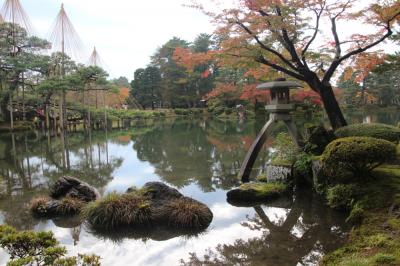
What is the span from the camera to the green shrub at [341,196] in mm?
5798

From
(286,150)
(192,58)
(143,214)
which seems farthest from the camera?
(192,58)

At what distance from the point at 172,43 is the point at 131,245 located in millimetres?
44816

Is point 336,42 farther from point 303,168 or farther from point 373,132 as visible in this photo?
point 303,168

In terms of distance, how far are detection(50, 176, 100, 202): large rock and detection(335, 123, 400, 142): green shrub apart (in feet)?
20.0

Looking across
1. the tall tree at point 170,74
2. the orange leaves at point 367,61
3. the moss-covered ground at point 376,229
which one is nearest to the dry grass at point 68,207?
the moss-covered ground at point 376,229

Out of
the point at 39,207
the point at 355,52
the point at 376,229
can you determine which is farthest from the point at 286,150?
the point at 39,207

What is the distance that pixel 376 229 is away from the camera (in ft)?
14.3

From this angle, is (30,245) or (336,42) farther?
(336,42)

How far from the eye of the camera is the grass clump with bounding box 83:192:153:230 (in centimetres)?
566

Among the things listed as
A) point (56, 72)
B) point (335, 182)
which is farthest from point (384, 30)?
point (56, 72)

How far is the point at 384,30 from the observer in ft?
29.5

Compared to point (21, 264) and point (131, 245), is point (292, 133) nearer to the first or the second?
point (131, 245)

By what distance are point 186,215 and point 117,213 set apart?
1.16 meters

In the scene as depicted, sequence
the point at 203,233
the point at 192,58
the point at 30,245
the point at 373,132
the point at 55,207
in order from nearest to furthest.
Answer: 1. the point at 30,245
2. the point at 203,233
3. the point at 55,207
4. the point at 373,132
5. the point at 192,58
